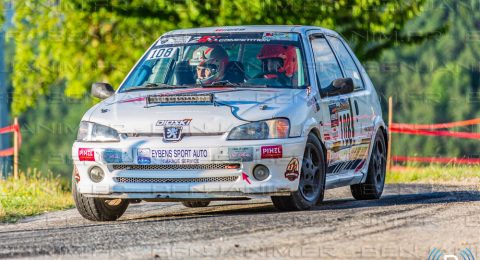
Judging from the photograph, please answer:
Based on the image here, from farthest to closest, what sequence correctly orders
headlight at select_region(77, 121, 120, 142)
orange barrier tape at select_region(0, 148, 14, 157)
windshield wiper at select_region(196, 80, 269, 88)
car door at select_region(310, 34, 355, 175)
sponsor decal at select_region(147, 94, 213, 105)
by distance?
orange barrier tape at select_region(0, 148, 14, 157), car door at select_region(310, 34, 355, 175), windshield wiper at select_region(196, 80, 269, 88), sponsor decal at select_region(147, 94, 213, 105), headlight at select_region(77, 121, 120, 142)

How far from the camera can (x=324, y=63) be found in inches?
476

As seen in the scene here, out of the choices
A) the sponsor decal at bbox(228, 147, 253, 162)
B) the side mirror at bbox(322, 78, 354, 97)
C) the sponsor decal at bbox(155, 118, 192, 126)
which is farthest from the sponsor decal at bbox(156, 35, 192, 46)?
the sponsor decal at bbox(228, 147, 253, 162)

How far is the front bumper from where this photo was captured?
404 inches

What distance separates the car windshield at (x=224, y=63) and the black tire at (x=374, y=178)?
184 centimetres

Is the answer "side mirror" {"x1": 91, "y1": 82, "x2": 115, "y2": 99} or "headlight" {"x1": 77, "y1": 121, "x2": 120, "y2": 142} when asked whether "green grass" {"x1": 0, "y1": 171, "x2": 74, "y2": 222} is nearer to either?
"side mirror" {"x1": 91, "y1": 82, "x2": 115, "y2": 99}

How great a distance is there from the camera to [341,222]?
991cm

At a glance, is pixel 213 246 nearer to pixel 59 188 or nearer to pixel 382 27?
pixel 59 188

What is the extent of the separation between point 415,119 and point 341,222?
72.8 m

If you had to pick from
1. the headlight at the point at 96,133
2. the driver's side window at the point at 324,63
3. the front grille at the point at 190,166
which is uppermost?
the driver's side window at the point at 324,63

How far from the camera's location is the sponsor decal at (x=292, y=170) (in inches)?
412

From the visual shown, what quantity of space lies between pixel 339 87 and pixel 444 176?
6260mm

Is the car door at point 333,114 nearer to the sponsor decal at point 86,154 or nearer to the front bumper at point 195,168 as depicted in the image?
the front bumper at point 195,168

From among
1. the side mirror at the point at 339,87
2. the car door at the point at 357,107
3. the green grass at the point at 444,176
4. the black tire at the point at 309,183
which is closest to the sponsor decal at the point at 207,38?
the side mirror at the point at 339,87

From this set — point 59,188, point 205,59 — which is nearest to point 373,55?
point 59,188
